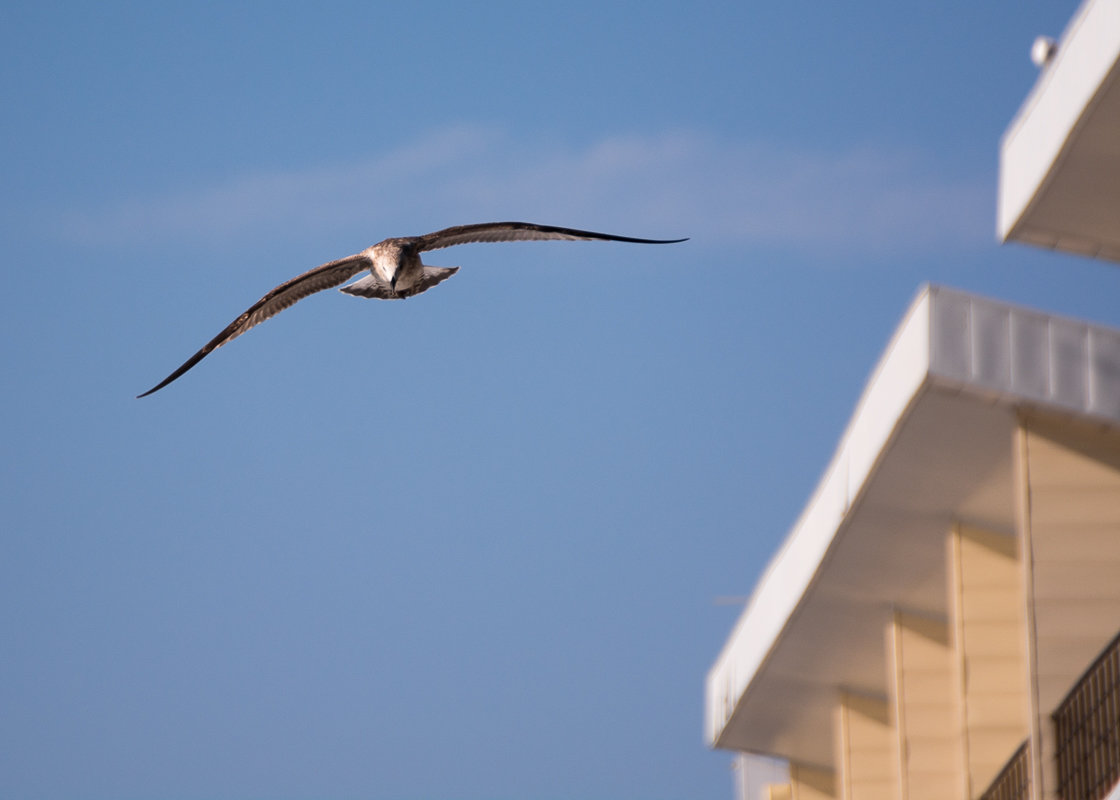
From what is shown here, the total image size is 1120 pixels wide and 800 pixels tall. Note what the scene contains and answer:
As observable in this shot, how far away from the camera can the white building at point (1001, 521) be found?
15.2 metres

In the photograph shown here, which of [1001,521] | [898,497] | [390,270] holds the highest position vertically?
[390,270]

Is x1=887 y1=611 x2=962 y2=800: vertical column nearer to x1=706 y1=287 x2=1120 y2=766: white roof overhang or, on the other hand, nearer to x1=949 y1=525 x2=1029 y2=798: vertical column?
x1=706 y1=287 x2=1120 y2=766: white roof overhang

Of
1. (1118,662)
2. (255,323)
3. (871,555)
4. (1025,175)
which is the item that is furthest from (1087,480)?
(255,323)

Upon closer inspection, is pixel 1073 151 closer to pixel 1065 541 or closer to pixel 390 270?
pixel 1065 541

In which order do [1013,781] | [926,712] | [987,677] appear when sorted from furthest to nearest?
[926,712] → [1013,781] → [987,677]

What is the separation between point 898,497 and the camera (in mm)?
17984

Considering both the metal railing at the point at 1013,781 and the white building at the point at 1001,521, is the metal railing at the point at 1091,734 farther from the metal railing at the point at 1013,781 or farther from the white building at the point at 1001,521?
the metal railing at the point at 1013,781

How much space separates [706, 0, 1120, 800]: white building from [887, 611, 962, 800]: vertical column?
0.07 ft

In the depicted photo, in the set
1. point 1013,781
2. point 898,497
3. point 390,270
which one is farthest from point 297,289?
point 1013,781

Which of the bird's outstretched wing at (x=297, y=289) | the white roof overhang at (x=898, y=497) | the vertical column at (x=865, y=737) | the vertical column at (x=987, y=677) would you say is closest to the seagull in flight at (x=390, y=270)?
the bird's outstretched wing at (x=297, y=289)

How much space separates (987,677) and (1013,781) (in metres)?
1.07

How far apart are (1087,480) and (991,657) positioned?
2.74 m

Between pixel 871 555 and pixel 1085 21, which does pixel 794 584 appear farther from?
pixel 1085 21

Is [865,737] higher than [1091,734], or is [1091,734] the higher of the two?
[865,737]
